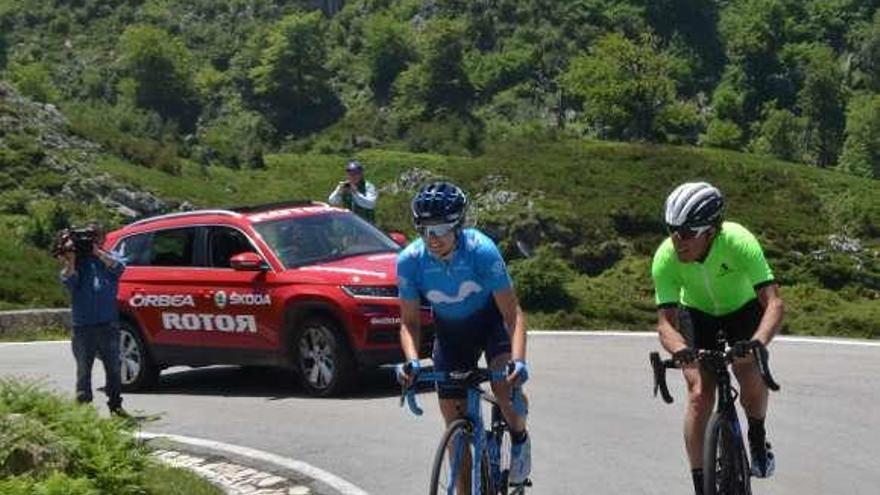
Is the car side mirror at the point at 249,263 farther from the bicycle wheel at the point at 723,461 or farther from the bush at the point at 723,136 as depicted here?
the bush at the point at 723,136

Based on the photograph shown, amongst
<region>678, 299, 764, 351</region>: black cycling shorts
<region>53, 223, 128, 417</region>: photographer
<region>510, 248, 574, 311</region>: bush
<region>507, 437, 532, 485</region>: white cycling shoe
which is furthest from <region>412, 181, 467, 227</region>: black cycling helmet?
<region>510, 248, 574, 311</region>: bush

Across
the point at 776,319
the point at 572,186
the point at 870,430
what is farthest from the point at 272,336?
the point at 572,186

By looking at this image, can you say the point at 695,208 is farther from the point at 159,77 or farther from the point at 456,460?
the point at 159,77

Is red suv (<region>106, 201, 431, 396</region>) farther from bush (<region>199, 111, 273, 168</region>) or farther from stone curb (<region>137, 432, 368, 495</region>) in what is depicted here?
bush (<region>199, 111, 273, 168</region>)

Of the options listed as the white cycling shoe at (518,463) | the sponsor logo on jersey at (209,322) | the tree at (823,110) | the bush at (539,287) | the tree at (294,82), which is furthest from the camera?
the tree at (294,82)

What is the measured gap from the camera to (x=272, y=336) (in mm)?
12508

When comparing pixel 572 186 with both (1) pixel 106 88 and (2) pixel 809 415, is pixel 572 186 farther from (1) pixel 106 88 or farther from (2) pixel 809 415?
(1) pixel 106 88

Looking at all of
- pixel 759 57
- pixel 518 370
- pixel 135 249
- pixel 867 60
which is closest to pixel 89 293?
pixel 135 249

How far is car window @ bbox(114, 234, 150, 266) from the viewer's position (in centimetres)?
1391

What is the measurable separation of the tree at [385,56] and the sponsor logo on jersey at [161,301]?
403 ft

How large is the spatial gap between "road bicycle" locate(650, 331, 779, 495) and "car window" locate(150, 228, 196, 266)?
7644 millimetres

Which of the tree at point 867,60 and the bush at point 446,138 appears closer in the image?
the bush at point 446,138

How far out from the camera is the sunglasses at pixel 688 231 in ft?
21.0

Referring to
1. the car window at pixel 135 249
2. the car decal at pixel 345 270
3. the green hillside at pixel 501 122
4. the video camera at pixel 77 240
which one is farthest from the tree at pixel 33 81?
the video camera at pixel 77 240
